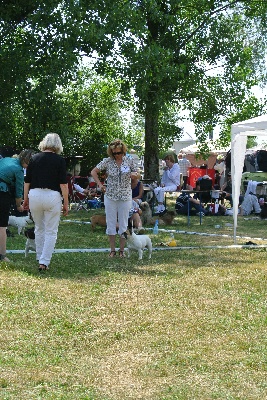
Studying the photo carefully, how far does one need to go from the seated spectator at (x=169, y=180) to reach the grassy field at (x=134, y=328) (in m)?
6.94

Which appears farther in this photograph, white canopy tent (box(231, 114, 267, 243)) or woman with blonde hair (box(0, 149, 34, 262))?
white canopy tent (box(231, 114, 267, 243))

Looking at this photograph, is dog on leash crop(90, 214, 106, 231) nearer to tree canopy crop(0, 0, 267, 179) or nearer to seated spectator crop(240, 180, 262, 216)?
tree canopy crop(0, 0, 267, 179)

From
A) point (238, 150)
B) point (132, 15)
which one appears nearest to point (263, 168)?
point (132, 15)

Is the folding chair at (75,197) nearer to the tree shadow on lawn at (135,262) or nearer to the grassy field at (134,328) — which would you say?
the tree shadow on lawn at (135,262)

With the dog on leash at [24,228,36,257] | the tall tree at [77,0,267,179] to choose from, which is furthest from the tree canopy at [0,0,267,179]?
the dog on leash at [24,228,36,257]

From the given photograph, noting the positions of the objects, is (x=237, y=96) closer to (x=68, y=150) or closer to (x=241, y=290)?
(x=68, y=150)

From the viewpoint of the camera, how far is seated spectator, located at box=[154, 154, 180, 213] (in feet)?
60.8

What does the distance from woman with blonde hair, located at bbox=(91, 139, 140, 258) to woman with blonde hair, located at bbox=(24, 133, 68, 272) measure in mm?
1478

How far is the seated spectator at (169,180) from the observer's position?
1853cm

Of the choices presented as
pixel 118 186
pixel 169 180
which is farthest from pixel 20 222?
pixel 169 180

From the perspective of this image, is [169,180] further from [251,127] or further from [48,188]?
[48,188]

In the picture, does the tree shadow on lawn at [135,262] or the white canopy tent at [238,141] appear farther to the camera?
the white canopy tent at [238,141]

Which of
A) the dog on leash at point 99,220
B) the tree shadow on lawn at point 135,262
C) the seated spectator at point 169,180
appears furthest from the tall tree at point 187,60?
the tree shadow on lawn at point 135,262

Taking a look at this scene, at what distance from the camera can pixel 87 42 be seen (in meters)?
20.0
